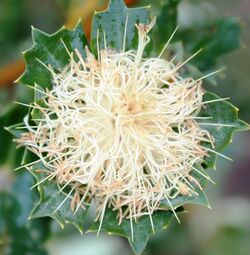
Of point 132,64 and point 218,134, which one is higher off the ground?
point 132,64

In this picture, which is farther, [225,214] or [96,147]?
[225,214]

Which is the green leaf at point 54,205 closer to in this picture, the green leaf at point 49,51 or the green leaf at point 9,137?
the green leaf at point 49,51

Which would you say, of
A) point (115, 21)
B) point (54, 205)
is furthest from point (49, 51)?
point (54, 205)

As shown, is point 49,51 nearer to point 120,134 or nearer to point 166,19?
point 120,134

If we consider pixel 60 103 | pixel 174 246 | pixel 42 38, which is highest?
pixel 42 38

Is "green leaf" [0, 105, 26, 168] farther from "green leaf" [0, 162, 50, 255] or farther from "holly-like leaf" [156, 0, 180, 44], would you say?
"holly-like leaf" [156, 0, 180, 44]

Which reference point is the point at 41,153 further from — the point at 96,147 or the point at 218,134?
the point at 218,134

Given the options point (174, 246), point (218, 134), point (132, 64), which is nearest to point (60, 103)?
point (132, 64)

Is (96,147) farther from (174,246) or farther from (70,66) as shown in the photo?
(174,246)
